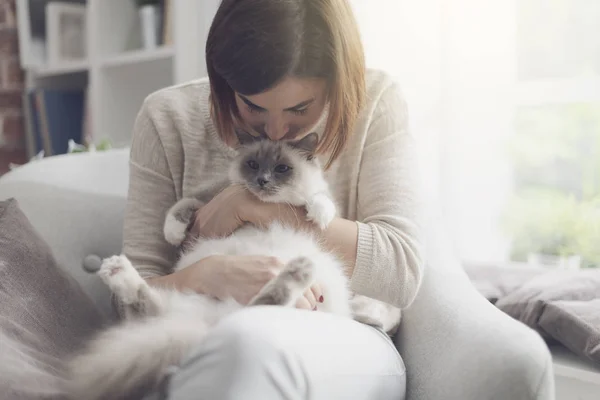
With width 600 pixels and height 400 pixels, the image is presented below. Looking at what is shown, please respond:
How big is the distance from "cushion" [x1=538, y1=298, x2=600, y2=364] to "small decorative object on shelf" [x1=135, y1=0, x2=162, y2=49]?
1686 millimetres

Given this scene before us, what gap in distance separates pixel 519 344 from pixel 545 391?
0.07 m

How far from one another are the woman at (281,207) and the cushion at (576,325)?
39 cm

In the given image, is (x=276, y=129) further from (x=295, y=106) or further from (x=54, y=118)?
(x=54, y=118)

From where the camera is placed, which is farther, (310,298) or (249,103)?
(249,103)

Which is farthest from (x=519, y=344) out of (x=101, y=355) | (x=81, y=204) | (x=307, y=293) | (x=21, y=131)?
(x=21, y=131)

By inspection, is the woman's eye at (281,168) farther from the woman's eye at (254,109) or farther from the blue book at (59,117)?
the blue book at (59,117)

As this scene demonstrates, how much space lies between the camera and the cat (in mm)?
867

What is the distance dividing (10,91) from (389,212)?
228 cm

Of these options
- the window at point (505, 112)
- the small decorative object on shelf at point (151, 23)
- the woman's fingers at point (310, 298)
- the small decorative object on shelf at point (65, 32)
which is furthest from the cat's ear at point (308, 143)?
the small decorative object on shelf at point (65, 32)

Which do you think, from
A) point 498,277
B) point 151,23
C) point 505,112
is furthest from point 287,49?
point 151,23

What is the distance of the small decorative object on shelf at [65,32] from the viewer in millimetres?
2645

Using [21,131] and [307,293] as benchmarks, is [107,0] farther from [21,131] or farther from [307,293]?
[307,293]

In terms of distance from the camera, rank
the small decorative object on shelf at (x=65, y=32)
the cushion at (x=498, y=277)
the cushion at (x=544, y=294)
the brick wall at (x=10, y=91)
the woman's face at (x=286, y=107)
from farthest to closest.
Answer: the brick wall at (x=10, y=91) → the small decorative object on shelf at (x=65, y=32) → the cushion at (x=498, y=277) → the cushion at (x=544, y=294) → the woman's face at (x=286, y=107)

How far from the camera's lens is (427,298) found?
1184 millimetres
